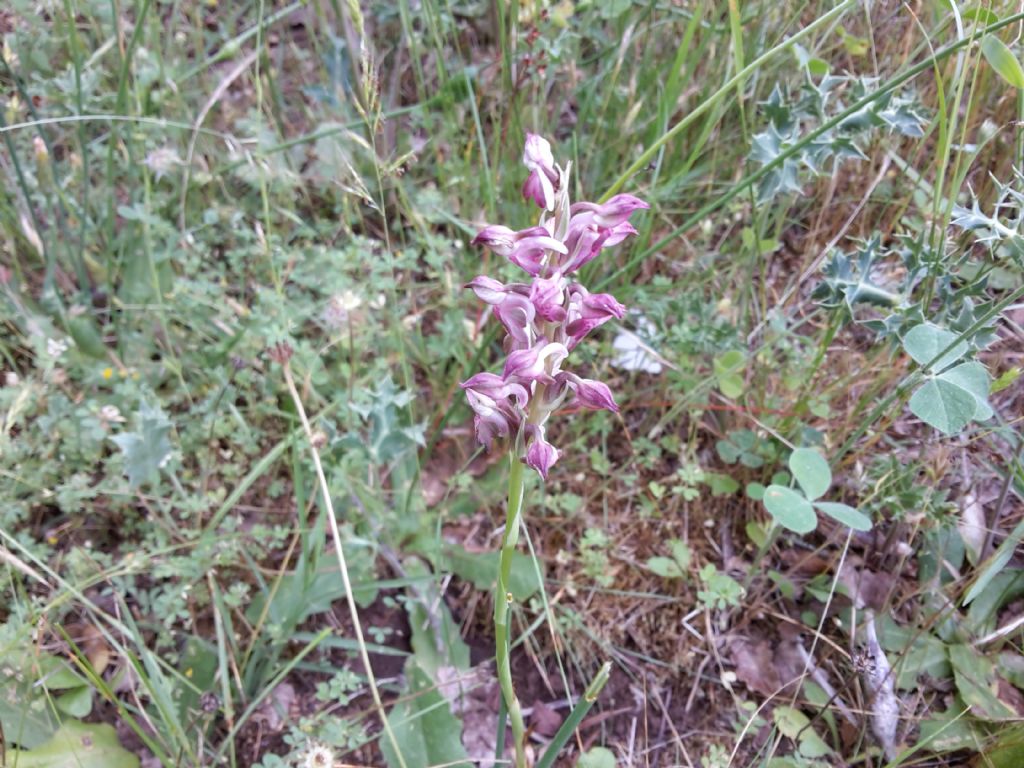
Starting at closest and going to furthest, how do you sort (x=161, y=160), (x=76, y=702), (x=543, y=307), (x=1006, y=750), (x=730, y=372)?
(x=543, y=307) → (x=1006, y=750) → (x=76, y=702) → (x=730, y=372) → (x=161, y=160)

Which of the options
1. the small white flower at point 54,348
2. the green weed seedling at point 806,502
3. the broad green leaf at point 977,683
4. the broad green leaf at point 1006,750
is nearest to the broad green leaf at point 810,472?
the green weed seedling at point 806,502

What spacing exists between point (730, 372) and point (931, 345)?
480 mm

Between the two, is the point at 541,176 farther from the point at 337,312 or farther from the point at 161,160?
the point at 161,160

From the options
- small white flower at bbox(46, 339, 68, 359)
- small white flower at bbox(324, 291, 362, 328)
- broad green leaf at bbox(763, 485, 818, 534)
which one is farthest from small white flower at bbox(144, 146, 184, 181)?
broad green leaf at bbox(763, 485, 818, 534)

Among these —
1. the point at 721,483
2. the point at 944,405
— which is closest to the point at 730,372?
the point at 721,483

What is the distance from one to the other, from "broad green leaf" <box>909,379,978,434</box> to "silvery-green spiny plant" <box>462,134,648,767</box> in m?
0.76

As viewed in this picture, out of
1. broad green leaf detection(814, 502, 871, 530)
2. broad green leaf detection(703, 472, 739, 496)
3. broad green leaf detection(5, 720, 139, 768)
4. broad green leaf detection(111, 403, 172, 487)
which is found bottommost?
broad green leaf detection(5, 720, 139, 768)

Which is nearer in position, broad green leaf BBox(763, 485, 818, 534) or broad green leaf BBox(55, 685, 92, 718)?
broad green leaf BBox(763, 485, 818, 534)

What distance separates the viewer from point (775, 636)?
6.15 feet

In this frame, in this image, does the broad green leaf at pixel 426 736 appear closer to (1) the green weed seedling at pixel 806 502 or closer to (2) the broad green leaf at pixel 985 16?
(1) the green weed seedling at pixel 806 502

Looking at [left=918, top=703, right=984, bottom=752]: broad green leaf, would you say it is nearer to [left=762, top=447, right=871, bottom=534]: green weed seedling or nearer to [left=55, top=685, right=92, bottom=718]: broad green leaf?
[left=762, top=447, right=871, bottom=534]: green weed seedling

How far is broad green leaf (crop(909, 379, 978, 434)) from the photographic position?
1433 mm

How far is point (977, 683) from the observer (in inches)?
63.9

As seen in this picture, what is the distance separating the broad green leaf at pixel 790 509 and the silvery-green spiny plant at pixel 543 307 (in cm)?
71
